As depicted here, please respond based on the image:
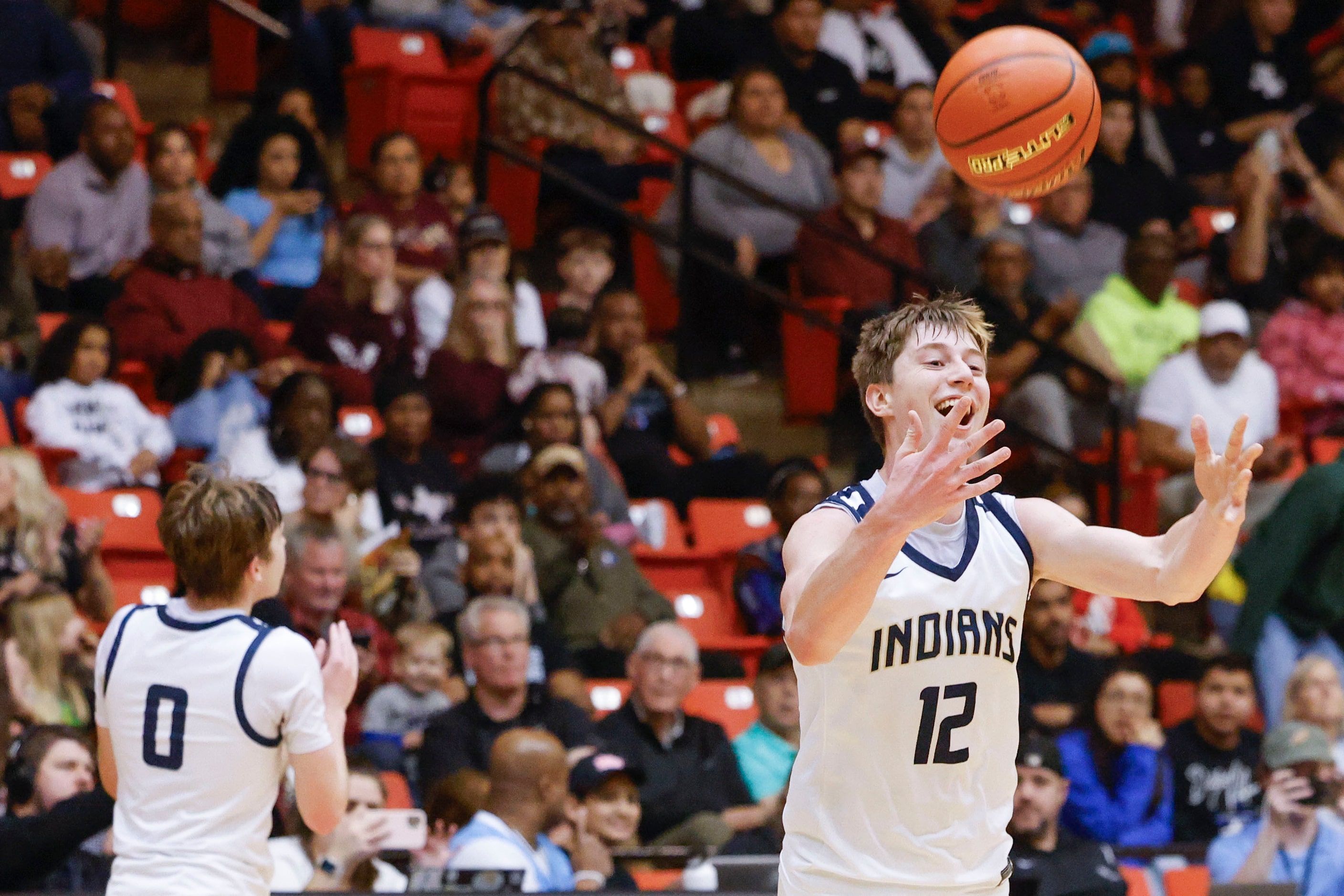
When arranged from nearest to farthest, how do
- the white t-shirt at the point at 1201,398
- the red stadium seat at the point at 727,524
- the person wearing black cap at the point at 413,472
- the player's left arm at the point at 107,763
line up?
the player's left arm at the point at 107,763, the person wearing black cap at the point at 413,472, the red stadium seat at the point at 727,524, the white t-shirt at the point at 1201,398

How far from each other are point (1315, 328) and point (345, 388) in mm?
4752

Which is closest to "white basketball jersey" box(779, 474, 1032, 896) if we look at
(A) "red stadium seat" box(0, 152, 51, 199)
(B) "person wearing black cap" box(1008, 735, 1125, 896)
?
(B) "person wearing black cap" box(1008, 735, 1125, 896)

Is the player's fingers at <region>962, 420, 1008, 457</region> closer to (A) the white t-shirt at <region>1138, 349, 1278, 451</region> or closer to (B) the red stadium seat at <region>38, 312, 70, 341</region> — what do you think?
(B) the red stadium seat at <region>38, 312, 70, 341</region>

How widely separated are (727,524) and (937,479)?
5.12 metres

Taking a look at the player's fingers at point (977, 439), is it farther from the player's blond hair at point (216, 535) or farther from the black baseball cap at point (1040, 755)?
the black baseball cap at point (1040, 755)

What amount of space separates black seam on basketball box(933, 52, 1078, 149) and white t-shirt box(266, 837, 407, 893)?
103 inches

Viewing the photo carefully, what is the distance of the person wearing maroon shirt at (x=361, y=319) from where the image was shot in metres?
7.82

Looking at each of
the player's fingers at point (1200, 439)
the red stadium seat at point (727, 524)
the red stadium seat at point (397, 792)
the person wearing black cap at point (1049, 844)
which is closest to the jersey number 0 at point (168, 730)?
the player's fingers at point (1200, 439)

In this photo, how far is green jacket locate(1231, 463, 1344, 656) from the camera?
7344 millimetres

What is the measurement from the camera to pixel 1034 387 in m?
8.32

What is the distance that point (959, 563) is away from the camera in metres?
3.12

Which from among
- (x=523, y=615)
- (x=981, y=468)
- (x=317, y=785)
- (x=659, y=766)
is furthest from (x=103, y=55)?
(x=981, y=468)

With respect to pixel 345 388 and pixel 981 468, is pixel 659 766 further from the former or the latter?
pixel 981 468

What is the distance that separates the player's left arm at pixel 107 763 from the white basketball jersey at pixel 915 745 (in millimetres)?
1303
